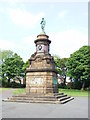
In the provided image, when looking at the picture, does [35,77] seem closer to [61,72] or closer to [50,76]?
[50,76]

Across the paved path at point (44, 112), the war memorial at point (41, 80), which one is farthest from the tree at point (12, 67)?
the paved path at point (44, 112)

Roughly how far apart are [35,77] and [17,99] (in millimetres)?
3215

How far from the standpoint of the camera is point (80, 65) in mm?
45312

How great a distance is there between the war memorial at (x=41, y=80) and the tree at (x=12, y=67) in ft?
116

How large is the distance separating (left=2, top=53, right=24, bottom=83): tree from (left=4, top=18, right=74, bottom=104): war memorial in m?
35.4

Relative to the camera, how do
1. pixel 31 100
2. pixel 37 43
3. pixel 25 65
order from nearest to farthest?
pixel 31 100, pixel 37 43, pixel 25 65

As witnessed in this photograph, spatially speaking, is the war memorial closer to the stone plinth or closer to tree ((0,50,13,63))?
the stone plinth

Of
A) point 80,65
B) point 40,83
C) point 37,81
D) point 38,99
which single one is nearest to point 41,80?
point 40,83

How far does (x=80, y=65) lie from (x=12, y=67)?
22.5m

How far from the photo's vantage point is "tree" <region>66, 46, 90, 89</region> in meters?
44.4

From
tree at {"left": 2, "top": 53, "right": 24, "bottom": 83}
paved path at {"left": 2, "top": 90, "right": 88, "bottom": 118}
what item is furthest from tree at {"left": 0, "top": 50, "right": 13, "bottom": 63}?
paved path at {"left": 2, "top": 90, "right": 88, "bottom": 118}

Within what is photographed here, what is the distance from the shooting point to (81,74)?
46.1m

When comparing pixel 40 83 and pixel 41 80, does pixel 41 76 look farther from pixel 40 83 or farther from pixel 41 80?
pixel 40 83

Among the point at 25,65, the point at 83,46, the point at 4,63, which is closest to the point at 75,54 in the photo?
the point at 83,46
